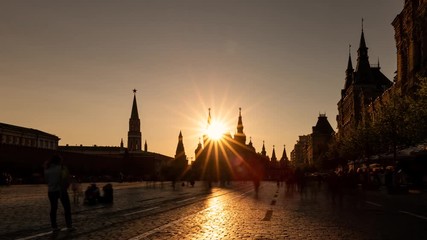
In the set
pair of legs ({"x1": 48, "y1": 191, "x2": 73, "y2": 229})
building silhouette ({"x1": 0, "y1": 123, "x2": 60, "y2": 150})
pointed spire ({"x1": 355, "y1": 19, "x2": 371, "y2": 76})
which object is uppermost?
pointed spire ({"x1": 355, "y1": 19, "x2": 371, "y2": 76})

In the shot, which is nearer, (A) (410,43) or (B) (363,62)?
(A) (410,43)

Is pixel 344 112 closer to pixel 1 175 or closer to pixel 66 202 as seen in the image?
pixel 1 175

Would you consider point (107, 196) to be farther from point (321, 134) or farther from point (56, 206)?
point (321, 134)

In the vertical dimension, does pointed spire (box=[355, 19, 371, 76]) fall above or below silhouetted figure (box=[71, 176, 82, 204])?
above

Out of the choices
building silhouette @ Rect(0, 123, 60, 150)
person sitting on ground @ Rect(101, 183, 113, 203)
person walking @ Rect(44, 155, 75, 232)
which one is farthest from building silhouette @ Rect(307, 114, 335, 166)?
person walking @ Rect(44, 155, 75, 232)

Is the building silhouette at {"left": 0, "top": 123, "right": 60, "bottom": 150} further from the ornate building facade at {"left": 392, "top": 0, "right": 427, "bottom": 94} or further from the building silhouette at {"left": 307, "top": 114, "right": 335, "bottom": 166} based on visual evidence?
the building silhouette at {"left": 307, "top": 114, "right": 335, "bottom": 166}

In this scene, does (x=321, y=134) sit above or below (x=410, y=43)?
above

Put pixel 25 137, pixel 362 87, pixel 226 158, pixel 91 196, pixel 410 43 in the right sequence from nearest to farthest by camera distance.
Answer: pixel 91 196 → pixel 410 43 → pixel 362 87 → pixel 226 158 → pixel 25 137

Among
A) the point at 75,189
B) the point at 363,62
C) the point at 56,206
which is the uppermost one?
the point at 363,62

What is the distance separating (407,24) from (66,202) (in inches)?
2039

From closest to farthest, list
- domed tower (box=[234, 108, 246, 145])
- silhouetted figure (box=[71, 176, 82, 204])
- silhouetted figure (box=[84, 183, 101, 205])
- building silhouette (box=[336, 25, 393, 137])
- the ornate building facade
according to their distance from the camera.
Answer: silhouetted figure (box=[71, 176, 82, 204]) < silhouetted figure (box=[84, 183, 101, 205]) < the ornate building facade < building silhouette (box=[336, 25, 393, 137]) < domed tower (box=[234, 108, 246, 145])

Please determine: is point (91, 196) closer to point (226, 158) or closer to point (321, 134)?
point (226, 158)

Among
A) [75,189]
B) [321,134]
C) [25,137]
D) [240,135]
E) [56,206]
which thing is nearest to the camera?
[56,206]

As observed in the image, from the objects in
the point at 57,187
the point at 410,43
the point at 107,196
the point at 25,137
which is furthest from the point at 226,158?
the point at 57,187
